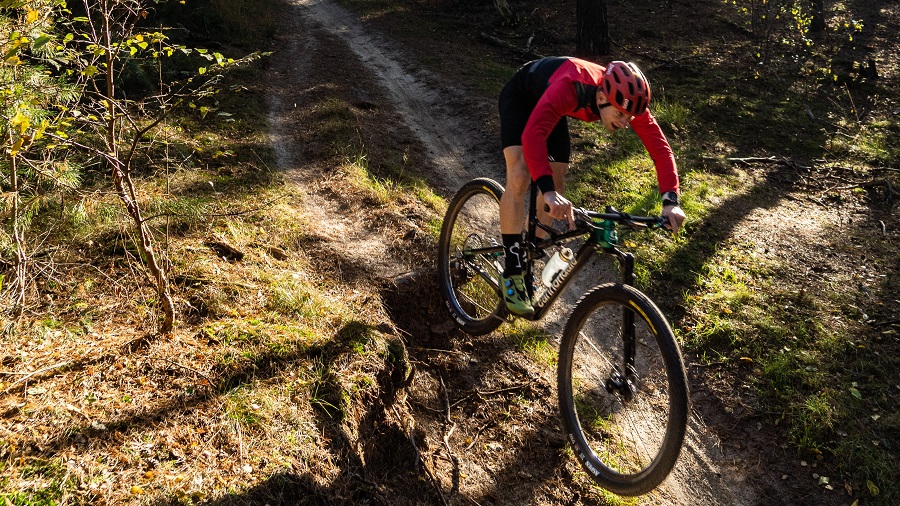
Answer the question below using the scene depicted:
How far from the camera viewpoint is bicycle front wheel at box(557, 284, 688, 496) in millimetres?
3299

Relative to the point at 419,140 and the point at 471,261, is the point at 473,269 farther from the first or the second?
the point at 419,140

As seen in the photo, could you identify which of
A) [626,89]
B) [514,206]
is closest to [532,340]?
[514,206]

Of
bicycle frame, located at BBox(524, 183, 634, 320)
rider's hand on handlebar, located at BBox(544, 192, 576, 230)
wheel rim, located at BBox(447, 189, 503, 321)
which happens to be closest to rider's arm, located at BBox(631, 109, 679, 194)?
bicycle frame, located at BBox(524, 183, 634, 320)

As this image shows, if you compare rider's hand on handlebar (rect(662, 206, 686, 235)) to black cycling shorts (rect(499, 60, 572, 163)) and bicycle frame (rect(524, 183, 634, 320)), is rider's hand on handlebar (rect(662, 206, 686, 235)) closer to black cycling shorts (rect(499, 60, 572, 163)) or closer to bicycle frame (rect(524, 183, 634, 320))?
bicycle frame (rect(524, 183, 634, 320))

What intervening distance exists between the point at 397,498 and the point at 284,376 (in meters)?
1.16

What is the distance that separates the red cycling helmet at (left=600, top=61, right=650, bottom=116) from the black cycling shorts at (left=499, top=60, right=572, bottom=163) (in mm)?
846

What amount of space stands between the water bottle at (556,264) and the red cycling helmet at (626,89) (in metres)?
1.11

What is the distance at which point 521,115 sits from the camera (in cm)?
472

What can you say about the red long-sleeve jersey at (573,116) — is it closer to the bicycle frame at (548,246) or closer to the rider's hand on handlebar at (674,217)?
the rider's hand on handlebar at (674,217)

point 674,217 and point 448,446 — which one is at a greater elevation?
point 674,217

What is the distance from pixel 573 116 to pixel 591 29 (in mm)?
10314

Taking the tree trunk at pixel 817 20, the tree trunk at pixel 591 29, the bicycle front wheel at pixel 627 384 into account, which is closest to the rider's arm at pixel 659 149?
the bicycle front wheel at pixel 627 384

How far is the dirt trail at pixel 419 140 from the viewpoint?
441cm

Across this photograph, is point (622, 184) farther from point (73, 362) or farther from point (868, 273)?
point (73, 362)
